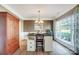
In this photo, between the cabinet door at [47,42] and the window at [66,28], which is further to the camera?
the window at [66,28]

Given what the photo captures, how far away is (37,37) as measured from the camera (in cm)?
739

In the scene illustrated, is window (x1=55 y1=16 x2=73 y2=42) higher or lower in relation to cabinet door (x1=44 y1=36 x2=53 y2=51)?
higher

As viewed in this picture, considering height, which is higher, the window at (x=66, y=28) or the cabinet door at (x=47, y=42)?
the window at (x=66, y=28)

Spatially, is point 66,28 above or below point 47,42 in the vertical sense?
above

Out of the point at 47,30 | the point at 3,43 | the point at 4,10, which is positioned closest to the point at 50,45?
the point at 3,43

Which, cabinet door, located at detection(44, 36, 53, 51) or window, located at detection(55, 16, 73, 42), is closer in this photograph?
cabinet door, located at detection(44, 36, 53, 51)

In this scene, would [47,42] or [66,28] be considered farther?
[66,28]
